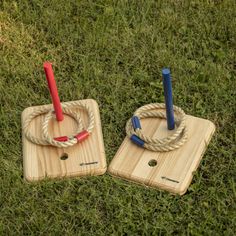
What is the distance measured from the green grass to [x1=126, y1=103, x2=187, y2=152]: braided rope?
9 cm

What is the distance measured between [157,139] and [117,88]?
374mm

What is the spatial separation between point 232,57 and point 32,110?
0.84 m

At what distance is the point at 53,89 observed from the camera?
2.04 m

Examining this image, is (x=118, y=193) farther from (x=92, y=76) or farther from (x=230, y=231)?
(x=92, y=76)

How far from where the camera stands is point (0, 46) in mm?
2553

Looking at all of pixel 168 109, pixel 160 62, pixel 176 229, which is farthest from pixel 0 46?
pixel 176 229

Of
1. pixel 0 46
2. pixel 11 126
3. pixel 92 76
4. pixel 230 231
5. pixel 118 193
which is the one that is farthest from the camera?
pixel 0 46

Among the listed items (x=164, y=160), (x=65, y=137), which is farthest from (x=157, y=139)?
(x=65, y=137)

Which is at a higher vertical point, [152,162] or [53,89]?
[53,89]

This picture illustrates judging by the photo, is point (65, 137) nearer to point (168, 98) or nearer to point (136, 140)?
point (136, 140)

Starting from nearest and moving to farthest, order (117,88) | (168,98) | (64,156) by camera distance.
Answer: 1. (168,98)
2. (64,156)
3. (117,88)

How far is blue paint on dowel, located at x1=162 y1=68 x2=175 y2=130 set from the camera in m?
1.90

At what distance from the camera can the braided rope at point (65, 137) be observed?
205cm

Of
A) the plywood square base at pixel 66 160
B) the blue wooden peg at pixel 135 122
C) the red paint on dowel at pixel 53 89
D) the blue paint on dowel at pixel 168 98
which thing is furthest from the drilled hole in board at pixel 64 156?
the blue paint on dowel at pixel 168 98
